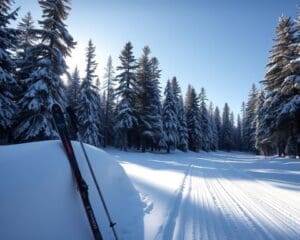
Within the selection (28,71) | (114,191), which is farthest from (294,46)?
(28,71)

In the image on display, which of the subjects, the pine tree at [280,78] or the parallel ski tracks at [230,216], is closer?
the parallel ski tracks at [230,216]

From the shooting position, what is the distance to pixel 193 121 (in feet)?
154

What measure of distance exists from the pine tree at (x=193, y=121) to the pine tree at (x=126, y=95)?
19822 millimetres

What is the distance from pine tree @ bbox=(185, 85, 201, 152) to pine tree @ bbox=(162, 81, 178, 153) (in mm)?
10832

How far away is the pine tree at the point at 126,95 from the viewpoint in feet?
91.1

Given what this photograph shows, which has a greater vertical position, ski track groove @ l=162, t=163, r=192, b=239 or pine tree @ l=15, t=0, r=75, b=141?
pine tree @ l=15, t=0, r=75, b=141

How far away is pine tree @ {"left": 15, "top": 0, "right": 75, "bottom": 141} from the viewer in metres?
15.0

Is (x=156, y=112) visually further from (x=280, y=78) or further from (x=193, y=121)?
(x=193, y=121)

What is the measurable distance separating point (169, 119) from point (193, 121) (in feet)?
40.9

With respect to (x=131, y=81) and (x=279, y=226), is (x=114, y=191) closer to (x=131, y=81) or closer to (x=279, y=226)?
(x=279, y=226)

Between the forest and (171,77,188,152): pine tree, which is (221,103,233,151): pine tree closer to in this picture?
the forest

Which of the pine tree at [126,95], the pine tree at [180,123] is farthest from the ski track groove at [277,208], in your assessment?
the pine tree at [180,123]

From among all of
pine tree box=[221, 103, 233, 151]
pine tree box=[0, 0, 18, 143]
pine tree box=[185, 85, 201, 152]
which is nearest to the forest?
pine tree box=[0, 0, 18, 143]

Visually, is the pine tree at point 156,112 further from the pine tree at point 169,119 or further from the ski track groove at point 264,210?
the ski track groove at point 264,210
